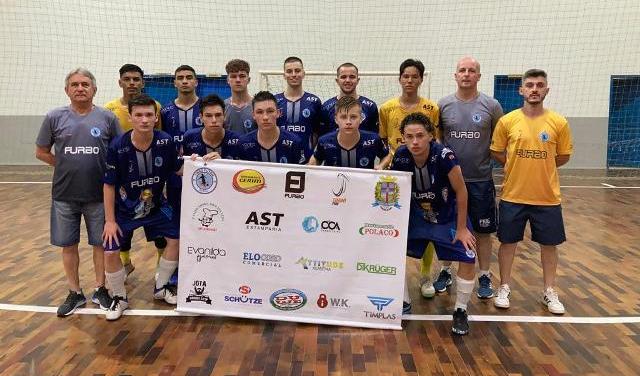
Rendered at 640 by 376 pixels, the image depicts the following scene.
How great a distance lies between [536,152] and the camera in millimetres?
3678

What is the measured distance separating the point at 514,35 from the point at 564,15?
1.14 m

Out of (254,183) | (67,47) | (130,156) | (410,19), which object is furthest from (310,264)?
(67,47)

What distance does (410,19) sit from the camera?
10.7 metres

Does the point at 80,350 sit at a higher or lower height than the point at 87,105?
lower

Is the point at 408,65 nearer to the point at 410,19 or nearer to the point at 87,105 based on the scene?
the point at 87,105

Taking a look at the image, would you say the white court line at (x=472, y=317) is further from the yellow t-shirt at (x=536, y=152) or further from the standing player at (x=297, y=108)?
the standing player at (x=297, y=108)

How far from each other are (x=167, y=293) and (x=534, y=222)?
295 centimetres

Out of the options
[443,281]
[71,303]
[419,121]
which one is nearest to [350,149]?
[419,121]

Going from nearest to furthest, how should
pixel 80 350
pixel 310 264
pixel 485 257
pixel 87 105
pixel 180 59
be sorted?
pixel 80 350 < pixel 310 264 < pixel 87 105 < pixel 485 257 < pixel 180 59

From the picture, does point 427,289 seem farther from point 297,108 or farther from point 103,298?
point 103,298

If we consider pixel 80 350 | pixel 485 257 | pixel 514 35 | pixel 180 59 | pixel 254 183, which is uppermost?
pixel 514 35

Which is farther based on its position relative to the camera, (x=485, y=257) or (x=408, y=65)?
(x=485, y=257)

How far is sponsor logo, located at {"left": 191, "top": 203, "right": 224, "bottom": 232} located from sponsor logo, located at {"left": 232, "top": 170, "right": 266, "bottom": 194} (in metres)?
0.23

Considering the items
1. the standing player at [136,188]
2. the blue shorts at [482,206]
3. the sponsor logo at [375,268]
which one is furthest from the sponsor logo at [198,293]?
the blue shorts at [482,206]
